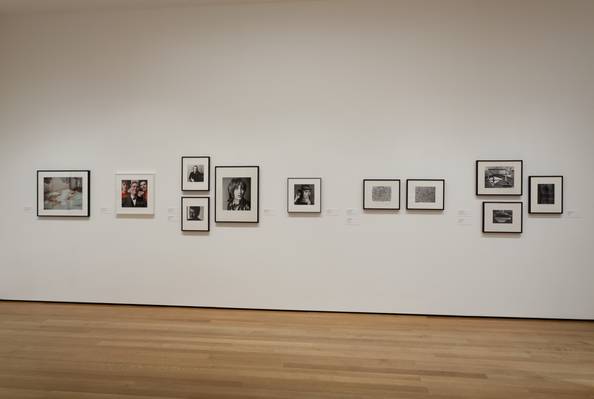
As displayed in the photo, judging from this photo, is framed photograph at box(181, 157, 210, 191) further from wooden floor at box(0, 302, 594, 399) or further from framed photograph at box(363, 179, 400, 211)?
framed photograph at box(363, 179, 400, 211)

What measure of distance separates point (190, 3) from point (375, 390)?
7.97 metres

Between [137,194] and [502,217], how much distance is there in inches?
296

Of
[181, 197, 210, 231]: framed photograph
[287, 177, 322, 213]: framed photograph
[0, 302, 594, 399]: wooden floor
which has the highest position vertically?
[287, 177, 322, 213]: framed photograph

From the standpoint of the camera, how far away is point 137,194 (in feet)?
26.4

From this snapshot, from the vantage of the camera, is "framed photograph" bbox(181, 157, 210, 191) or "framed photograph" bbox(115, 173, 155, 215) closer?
"framed photograph" bbox(181, 157, 210, 191)

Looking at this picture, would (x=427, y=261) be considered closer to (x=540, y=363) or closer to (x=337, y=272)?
(x=337, y=272)

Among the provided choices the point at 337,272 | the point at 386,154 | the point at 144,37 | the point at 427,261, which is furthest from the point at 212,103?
the point at 427,261

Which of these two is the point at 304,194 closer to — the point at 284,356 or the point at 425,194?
the point at 425,194

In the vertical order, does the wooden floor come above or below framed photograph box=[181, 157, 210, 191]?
below

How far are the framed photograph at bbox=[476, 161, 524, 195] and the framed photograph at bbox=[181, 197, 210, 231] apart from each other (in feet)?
18.1

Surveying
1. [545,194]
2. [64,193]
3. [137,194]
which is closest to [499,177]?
[545,194]

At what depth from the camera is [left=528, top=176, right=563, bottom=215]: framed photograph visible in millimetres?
7156

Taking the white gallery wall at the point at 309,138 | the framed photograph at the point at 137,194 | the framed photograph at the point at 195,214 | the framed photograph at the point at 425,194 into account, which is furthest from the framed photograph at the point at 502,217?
the framed photograph at the point at 137,194

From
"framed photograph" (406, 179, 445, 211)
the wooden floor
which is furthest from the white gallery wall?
the wooden floor
